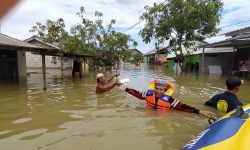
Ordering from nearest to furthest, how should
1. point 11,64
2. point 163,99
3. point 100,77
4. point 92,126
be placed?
1. point 92,126
2. point 163,99
3. point 100,77
4. point 11,64

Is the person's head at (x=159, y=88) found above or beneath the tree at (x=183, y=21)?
beneath

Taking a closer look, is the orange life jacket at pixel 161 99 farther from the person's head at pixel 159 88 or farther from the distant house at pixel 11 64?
the distant house at pixel 11 64

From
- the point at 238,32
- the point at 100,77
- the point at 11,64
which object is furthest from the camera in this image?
the point at 238,32

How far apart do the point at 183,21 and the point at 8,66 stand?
15.3 metres

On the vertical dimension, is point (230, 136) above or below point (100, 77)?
below

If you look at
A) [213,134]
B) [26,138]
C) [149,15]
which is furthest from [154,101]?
[149,15]

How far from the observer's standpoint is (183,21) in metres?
24.8

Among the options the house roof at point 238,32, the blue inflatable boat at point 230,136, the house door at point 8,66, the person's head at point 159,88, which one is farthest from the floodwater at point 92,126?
the house roof at point 238,32

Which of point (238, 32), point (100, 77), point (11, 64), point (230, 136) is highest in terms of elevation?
point (238, 32)

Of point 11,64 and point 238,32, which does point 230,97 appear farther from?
point 238,32

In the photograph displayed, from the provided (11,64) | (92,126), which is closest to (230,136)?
(92,126)

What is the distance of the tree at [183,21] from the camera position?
80.4 ft

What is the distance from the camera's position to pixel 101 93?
10891 millimetres

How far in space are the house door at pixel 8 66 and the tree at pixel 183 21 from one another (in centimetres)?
1333
